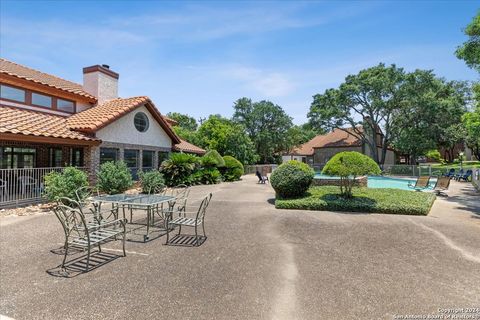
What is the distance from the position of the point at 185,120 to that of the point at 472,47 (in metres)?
53.1

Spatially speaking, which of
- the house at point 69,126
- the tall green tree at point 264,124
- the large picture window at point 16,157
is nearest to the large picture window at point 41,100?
the house at point 69,126

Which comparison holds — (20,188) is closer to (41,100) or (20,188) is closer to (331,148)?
(41,100)

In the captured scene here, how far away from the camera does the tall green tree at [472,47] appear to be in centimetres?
1242

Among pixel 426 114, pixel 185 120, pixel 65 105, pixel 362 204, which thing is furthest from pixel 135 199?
pixel 185 120

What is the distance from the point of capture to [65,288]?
4293mm

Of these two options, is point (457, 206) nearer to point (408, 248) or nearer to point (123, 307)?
point (408, 248)

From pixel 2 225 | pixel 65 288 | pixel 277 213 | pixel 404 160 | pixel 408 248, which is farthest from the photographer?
pixel 404 160

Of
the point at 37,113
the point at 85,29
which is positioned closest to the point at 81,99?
the point at 37,113

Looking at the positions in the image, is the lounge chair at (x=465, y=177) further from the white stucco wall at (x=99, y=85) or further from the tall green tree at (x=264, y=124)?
the white stucco wall at (x=99, y=85)

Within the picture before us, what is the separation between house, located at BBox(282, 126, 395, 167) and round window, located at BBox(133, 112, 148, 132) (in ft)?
91.1

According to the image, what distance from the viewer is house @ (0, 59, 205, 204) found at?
11727mm

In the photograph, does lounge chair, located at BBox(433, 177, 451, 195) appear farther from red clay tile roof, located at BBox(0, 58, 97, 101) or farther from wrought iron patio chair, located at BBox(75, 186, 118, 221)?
red clay tile roof, located at BBox(0, 58, 97, 101)

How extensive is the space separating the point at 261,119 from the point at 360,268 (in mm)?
43802

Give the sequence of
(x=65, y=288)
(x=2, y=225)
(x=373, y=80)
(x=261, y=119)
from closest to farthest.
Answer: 1. (x=65, y=288)
2. (x=2, y=225)
3. (x=373, y=80)
4. (x=261, y=119)
